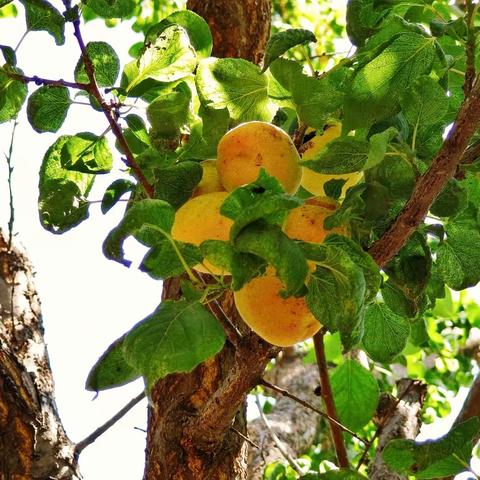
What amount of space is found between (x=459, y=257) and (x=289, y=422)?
1764 millimetres

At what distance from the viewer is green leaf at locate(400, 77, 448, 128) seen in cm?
79

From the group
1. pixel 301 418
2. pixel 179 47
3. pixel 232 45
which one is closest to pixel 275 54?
pixel 179 47

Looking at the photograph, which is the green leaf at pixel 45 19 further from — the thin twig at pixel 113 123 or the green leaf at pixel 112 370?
the green leaf at pixel 112 370

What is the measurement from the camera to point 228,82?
835mm

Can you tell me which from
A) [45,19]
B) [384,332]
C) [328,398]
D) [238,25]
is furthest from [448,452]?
[238,25]

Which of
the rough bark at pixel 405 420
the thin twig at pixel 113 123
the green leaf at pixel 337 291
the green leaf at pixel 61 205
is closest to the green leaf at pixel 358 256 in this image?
the green leaf at pixel 337 291


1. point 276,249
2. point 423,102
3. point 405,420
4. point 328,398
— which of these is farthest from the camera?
point 405,420

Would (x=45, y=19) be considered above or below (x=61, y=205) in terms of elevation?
above

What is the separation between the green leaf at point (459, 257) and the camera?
89cm

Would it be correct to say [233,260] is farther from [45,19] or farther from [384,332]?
[45,19]

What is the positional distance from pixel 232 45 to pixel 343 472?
0.96 meters

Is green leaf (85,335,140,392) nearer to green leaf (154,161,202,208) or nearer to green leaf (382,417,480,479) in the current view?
green leaf (154,161,202,208)

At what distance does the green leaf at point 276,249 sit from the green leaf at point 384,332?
1.30 feet

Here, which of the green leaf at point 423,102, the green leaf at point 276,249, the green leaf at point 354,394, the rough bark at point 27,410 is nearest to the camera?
the green leaf at point 276,249
